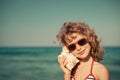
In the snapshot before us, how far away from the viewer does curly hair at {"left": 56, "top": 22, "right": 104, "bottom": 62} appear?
7.88ft

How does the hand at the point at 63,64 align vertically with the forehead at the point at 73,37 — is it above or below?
below

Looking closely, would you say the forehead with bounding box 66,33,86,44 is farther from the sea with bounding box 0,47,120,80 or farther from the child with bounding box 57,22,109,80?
the sea with bounding box 0,47,120,80

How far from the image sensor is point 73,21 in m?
2.67

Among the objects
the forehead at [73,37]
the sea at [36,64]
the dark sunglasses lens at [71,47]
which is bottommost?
the sea at [36,64]

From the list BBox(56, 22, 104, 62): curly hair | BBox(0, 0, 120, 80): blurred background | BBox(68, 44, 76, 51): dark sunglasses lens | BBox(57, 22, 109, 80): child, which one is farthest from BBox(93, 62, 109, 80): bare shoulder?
BBox(0, 0, 120, 80): blurred background

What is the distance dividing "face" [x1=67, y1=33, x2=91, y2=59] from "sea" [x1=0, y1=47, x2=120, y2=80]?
326 mm

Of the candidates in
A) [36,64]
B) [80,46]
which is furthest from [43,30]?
[80,46]

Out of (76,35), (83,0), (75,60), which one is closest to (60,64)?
(75,60)

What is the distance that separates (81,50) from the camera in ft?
7.77

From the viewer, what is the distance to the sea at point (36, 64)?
8.91 feet

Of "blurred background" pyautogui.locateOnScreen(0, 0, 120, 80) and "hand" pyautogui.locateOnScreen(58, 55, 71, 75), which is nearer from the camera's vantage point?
"hand" pyautogui.locateOnScreen(58, 55, 71, 75)

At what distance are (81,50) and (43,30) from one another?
578 millimetres

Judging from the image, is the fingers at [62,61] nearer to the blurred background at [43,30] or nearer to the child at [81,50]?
the child at [81,50]

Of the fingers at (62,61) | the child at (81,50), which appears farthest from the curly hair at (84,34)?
the fingers at (62,61)
